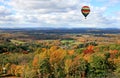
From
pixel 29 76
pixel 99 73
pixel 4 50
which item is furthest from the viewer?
pixel 4 50

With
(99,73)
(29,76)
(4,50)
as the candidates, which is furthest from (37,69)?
(4,50)

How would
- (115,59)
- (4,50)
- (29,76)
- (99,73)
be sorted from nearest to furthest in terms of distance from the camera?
(29,76) → (99,73) → (115,59) → (4,50)

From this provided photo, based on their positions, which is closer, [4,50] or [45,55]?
[45,55]

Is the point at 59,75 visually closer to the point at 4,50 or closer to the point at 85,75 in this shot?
the point at 85,75

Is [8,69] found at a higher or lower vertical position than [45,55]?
lower

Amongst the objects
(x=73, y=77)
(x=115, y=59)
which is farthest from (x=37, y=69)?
(x=115, y=59)

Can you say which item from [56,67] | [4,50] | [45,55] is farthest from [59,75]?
[4,50]

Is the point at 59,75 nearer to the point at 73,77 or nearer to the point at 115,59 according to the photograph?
the point at 73,77

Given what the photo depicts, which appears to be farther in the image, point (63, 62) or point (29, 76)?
point (63, 62)

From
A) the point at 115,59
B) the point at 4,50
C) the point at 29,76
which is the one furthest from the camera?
the point at 4,50
